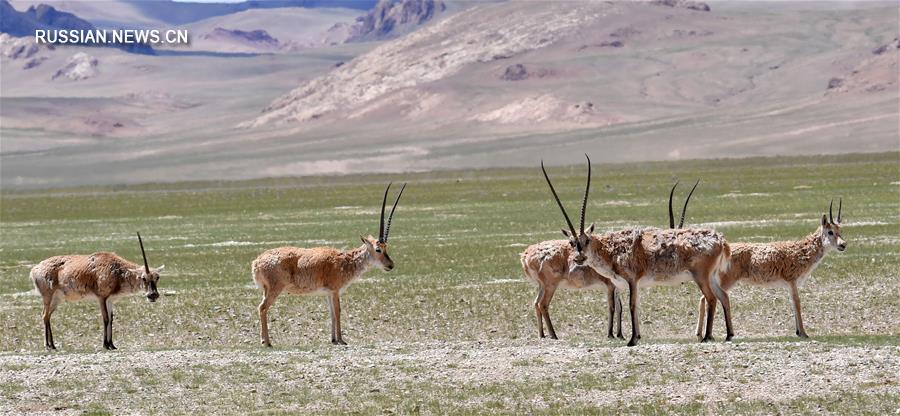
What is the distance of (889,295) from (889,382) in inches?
373

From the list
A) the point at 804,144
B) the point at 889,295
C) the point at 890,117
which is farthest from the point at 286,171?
the point at 889,295

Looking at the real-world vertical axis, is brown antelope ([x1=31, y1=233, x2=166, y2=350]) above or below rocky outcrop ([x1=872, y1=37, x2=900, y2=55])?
below

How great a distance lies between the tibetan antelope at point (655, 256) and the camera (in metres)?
17.6

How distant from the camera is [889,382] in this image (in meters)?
14.0

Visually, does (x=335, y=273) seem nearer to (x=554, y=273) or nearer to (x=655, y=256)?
(x=554, y=273)

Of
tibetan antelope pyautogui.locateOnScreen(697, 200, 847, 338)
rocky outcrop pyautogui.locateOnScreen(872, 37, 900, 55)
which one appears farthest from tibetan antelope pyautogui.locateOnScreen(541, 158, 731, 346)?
rocky outcrop pyautogui.locateOnScreen(872, 37, 900, 55)

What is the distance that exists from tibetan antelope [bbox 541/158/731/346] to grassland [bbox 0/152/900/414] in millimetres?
885

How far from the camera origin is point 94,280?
1939 cm

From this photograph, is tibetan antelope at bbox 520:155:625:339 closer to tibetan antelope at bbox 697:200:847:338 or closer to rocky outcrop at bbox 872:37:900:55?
tibetan antelope at bbox 697:200:847:338

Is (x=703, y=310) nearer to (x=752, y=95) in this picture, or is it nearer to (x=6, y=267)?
(x=6, y=267)

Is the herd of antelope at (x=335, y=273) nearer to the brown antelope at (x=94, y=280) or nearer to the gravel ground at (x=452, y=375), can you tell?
the brown antelope at (x=94, y=280)

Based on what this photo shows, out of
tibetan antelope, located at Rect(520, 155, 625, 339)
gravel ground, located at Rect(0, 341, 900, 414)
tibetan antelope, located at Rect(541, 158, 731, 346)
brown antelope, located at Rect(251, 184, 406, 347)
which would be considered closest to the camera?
gravel ground, located at Rect(0, 341, 900, 414)

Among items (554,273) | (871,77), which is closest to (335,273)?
(554,273)

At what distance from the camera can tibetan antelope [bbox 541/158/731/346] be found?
1759 cm
